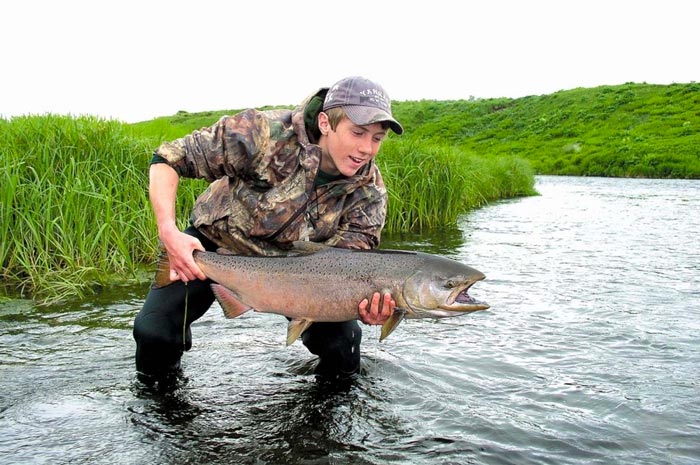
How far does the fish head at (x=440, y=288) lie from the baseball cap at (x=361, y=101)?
88 centimetres

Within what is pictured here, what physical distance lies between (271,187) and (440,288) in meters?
1.27

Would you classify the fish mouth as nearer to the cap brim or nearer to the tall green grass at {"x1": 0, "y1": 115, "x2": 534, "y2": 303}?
the cap brim

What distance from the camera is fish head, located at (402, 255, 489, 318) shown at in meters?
3.63

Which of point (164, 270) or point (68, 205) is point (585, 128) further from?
point (164, 270)

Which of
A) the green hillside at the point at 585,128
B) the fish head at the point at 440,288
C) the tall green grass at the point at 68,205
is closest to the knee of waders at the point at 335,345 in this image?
the fish head at the point at 440,288

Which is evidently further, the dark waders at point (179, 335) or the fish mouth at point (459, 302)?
the dark waders at point (179, 335)

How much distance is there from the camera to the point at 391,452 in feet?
11.3

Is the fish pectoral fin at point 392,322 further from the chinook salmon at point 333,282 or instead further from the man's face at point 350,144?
the man's face at point 350,144

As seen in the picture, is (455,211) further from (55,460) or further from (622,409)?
(55,460)

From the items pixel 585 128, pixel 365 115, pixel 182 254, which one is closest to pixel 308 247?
pixel 182 254

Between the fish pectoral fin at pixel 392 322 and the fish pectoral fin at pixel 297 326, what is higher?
the fish pectoral fin at pixel 392 322

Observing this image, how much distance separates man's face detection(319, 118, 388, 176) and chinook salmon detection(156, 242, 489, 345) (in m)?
0.55

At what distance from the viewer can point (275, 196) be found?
4109 millimetres

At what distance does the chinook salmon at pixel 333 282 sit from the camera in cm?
366
